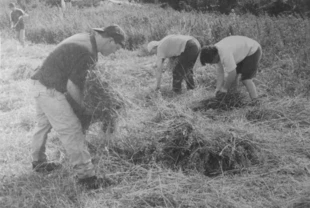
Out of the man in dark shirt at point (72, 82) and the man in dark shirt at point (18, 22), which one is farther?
the man in dark shirt at point (18, 22)

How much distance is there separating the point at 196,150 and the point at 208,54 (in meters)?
Answer: 1.35

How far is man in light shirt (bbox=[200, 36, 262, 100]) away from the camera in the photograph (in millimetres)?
3896

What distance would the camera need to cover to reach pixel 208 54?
3.85 meters

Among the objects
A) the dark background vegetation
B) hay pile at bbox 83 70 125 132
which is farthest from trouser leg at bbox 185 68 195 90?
the dark background vegetation

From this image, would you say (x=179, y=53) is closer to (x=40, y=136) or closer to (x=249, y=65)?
(x=249, y=65)

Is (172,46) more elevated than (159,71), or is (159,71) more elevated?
(172,46)

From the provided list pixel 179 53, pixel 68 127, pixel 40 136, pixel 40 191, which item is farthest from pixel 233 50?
pixel 40 191

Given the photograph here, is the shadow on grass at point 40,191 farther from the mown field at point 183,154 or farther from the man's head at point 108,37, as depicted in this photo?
the man's head at point 108,37

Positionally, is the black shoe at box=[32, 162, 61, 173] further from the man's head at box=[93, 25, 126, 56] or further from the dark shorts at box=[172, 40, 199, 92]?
the dark shorts at box=[172, 40, 199, 92]

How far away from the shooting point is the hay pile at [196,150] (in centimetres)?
296

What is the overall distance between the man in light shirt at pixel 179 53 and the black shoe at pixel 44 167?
8.23 feet

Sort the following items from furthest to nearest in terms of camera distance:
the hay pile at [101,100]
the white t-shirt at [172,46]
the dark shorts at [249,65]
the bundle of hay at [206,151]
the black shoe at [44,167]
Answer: the white t-shirt at [172,46]
the dark shorts at [249,65]
the black shoe at [44,167]
the bundle of hay at [206,151]
the hay pile at [101,100]

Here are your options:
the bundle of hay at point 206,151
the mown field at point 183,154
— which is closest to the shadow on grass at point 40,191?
the mown field at point 183,154

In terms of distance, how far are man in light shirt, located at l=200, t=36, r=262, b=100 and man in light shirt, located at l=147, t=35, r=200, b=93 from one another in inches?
30.4
